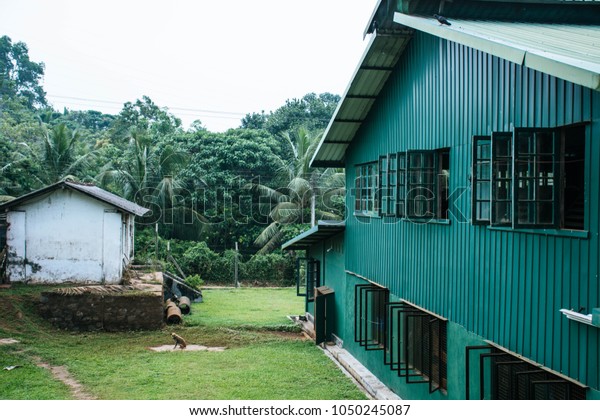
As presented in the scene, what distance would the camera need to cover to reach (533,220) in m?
5.99

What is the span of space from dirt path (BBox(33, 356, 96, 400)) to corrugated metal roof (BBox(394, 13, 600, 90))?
7857 millimetres

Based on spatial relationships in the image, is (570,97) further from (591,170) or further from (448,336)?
(448,336)

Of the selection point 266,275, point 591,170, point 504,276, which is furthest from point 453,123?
point 266,275

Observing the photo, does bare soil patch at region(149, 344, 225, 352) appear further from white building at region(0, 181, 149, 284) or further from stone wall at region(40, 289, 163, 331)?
white building at region(0, 181, 149, 284)

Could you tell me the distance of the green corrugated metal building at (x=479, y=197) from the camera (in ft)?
18.6

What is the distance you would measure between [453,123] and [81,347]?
10106 mm

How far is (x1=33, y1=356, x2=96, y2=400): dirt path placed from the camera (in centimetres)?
1016

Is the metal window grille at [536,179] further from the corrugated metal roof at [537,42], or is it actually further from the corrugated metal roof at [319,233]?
the corrugated metal roof at [319,233]

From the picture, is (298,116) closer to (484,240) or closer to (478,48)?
(484,240)

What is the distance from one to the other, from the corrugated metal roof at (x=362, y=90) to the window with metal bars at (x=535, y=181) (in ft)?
14.7

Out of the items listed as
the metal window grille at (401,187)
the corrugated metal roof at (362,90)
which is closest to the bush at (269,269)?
the corrugated metal roof at (362,90)

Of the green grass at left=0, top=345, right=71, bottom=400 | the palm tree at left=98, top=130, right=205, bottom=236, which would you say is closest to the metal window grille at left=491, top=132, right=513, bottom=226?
the green grass at left=0, top=345, right=71, bottom=400

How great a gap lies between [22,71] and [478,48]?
1994 inches

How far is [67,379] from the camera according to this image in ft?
36.7
